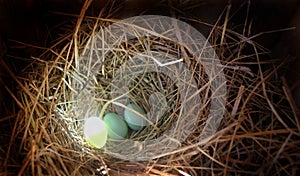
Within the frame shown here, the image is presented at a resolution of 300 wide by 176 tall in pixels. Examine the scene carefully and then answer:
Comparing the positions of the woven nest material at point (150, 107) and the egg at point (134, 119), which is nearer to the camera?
the woven nest material at point (150, 107)

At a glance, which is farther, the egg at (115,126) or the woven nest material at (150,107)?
the egg at (115,126)

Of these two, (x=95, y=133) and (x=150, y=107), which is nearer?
(x=95, y=133)

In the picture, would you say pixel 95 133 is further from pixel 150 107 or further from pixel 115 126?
pixel 150 107

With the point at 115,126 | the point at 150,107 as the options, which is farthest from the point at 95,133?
the point at 150,107

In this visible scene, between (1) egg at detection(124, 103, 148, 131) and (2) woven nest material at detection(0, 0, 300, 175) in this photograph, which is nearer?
(2) woven nest material at detection(0, 0, 300, 175)

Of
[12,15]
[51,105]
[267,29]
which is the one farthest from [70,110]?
[267,29]
